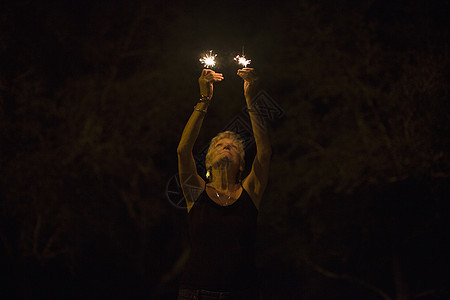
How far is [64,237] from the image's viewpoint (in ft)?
11.6

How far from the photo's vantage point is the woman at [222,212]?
5.35ft

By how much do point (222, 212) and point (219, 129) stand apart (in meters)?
1.90

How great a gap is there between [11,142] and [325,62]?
3.09 m

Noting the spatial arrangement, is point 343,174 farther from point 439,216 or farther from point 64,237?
point 64,237

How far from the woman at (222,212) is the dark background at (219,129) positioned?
5.34 ft

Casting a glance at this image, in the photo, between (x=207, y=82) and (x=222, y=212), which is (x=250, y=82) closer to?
(x=207, y=82)

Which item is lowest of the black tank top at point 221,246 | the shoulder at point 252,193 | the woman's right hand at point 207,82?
the black tank top at point 221,246

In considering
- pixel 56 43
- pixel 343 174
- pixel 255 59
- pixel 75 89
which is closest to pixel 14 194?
pixel 75 89

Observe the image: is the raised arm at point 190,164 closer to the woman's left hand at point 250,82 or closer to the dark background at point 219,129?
the woman's left hand at point 250,82

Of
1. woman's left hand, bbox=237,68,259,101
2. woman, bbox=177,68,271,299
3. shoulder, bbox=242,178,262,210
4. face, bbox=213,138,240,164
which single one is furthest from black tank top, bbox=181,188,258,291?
woman's left hand, bbox=237,68,259,101

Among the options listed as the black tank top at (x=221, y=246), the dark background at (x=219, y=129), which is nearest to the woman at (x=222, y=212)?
the black tank top at (x=221, y=246)

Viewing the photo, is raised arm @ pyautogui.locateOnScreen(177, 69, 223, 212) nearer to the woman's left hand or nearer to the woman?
the woman

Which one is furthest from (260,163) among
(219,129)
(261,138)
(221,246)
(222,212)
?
(219,129)

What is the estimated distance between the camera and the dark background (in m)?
3.42
